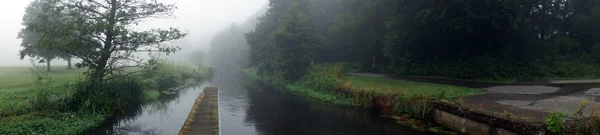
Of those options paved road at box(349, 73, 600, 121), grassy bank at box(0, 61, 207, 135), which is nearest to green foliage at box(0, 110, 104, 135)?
grassy bank at box(0, 61, 207, 135)

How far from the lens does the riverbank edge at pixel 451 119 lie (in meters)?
11.5

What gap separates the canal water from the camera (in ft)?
51.1

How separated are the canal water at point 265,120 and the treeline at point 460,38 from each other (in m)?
10.8

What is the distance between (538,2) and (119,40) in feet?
118

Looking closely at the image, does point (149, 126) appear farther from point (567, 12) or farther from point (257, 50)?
point (567, 12)

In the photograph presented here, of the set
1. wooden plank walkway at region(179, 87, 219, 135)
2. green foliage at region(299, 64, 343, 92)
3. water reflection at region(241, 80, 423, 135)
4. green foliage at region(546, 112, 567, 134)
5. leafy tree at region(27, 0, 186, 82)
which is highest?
leafy tree at region(27, 0, 186, 82)

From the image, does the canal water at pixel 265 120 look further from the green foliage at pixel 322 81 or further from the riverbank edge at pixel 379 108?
the green foliage at pixel 322 81

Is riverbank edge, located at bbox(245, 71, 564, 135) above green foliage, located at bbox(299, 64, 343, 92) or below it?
below

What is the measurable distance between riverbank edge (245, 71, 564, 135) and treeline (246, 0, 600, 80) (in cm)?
1009

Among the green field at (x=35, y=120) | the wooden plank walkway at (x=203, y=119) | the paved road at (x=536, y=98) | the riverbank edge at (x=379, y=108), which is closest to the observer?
the green field at (x=35, y=120)

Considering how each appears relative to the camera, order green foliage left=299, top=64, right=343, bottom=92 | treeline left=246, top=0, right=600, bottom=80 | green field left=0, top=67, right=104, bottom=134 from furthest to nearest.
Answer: green foliage left=299, top=64, right=343, bottom=92
treeline left=246, top=0, right=600, bottom=80
green field left=0, top=67, right=104, bottom=134

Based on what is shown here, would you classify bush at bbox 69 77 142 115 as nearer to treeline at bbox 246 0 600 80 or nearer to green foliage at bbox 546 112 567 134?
treeline at bbox 246 0 600 80

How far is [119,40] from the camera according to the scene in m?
20.8

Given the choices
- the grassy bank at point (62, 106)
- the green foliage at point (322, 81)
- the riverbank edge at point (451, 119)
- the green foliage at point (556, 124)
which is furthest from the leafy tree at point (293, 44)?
the green foliage at point (556, 124)
